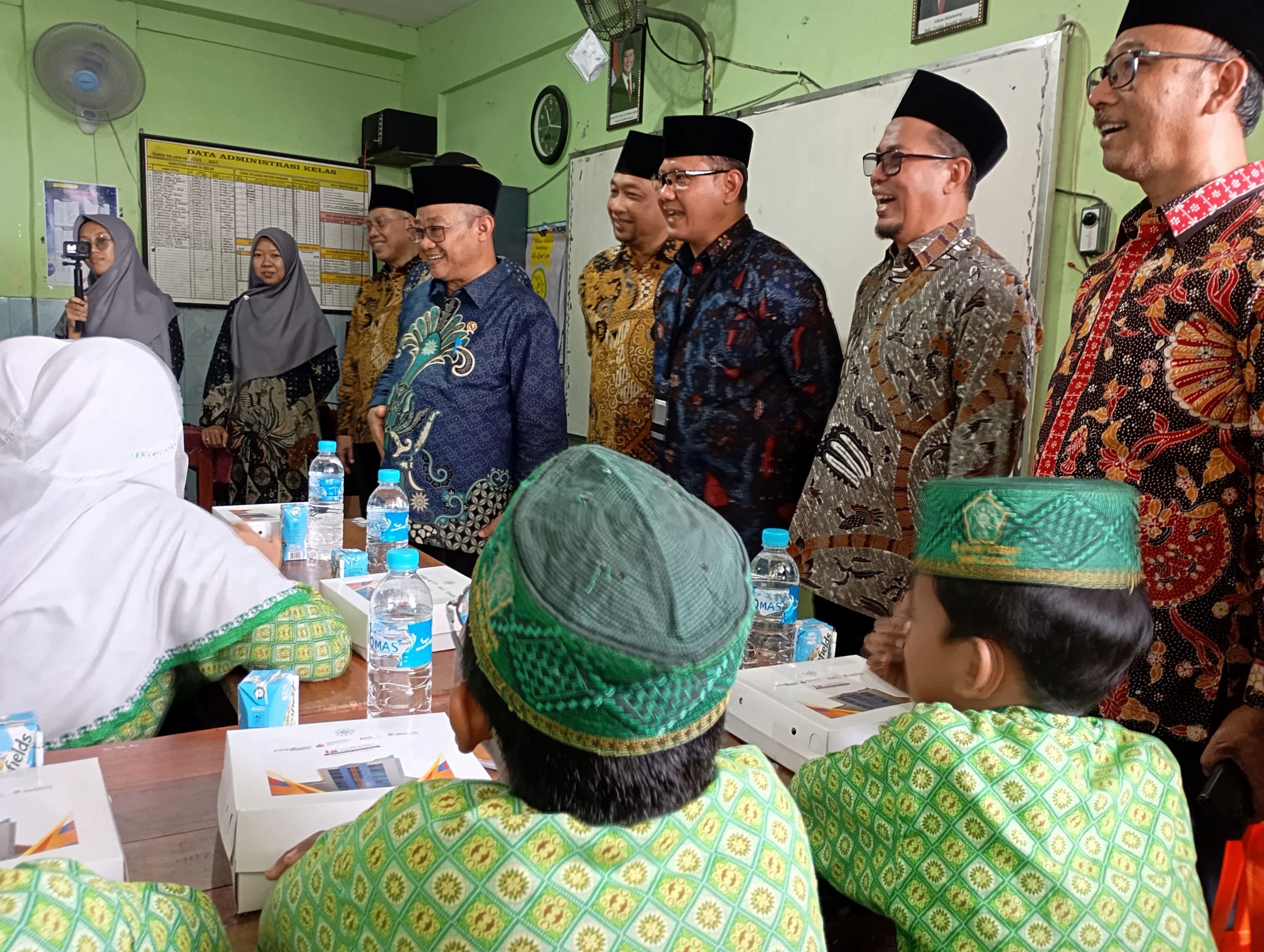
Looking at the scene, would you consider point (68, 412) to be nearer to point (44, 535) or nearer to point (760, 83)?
point (44, 535)

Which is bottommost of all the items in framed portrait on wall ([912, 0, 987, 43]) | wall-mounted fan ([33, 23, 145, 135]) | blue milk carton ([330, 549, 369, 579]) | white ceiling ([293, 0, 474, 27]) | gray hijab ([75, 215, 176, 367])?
blue milk carton ([330, 549, 369, 579])

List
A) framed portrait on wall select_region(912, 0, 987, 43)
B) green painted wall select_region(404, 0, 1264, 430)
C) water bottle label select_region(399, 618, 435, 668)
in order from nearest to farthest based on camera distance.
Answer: water bottle label select_region(399, 618, 435, 668) < green painted wall select_region(404, 0, 1264, 430) < framed portrait on wall select_region(912, 0, 987, 43)

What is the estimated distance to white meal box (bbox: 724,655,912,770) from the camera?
1157mm

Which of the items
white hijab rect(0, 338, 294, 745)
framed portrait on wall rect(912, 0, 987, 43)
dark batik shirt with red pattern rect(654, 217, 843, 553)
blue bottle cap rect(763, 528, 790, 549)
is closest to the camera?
white hijab rect(0, 338, 294, 745)

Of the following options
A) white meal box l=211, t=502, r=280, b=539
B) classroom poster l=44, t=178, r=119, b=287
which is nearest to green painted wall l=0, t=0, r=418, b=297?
classroom poster l=44, t=178, r=119, b=287

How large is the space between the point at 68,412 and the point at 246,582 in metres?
0.33

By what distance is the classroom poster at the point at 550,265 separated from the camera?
15.0 ft

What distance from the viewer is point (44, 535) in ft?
4.21

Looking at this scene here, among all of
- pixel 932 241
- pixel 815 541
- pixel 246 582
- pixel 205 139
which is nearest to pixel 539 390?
pixel 815 541

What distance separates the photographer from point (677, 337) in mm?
2434

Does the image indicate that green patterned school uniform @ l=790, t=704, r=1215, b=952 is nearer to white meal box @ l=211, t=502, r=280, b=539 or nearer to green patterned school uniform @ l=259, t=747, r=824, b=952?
green patterned school uniform @ l=259, t=747, r=824, b=952

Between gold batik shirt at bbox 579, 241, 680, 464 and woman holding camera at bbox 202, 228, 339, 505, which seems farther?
woman holding camera at bbox 202, 228, 339, 505

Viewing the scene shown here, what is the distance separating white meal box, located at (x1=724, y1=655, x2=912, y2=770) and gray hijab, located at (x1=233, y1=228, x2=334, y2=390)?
12.4 ft

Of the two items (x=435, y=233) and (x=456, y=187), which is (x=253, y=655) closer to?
(x=435, y=233)
